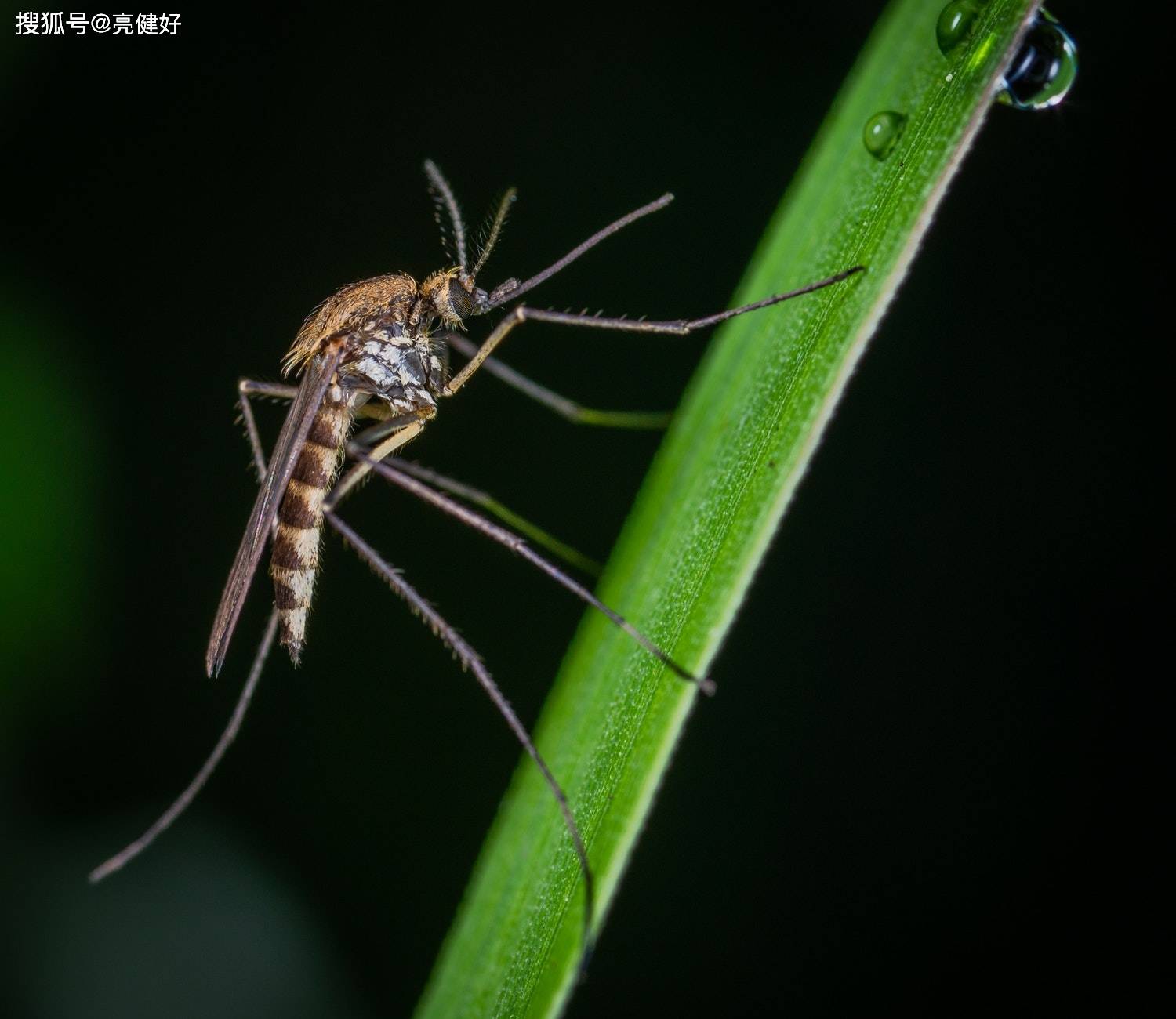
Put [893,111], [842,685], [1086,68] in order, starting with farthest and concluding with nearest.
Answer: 1. [842,685]
2. [1086,68]
3. [893,111]

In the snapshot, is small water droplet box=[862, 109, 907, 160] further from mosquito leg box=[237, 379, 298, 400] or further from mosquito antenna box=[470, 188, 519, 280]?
mosquito leg box=[237, 379, 298, 400]

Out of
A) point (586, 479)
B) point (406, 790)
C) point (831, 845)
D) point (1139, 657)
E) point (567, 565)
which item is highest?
point (1139, 657)

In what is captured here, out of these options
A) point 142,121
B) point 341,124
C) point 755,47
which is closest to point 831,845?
point 755,47

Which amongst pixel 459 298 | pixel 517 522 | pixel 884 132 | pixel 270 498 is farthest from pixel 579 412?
pixel 884 132

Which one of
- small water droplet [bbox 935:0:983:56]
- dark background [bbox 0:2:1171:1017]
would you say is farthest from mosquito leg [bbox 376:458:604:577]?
small water droplet [bbox 935:0:983:56]

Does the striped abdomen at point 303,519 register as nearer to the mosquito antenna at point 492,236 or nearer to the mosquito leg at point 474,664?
the mosquito leg at point 474,664

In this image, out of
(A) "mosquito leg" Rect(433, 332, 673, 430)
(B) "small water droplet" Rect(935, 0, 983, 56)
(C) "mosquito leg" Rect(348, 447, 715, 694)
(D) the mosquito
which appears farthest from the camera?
(A) "mosquito leg" Rect(433, 332, 673, 430)

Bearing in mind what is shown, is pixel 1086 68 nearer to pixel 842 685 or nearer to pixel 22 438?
pixel 842 685
